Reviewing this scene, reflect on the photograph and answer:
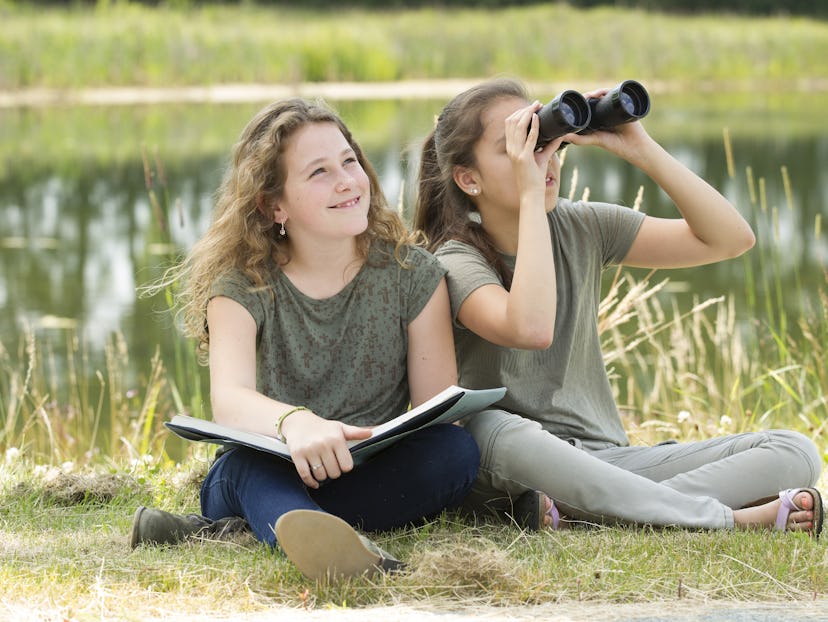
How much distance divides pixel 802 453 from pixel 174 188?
6.68 meters

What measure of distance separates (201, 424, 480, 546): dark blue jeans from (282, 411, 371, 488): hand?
127 millimetres

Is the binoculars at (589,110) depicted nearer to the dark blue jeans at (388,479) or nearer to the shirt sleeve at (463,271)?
the shirt sleeve at (463,271)

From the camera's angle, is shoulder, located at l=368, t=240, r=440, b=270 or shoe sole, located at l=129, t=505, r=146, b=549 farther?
shoulder, located at l=368, t=240, r=440, b=270

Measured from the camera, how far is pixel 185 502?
2.55 metres

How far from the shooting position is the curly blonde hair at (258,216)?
228cm

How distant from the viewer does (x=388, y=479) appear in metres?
2.13

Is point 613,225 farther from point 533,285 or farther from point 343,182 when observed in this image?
point 343,182

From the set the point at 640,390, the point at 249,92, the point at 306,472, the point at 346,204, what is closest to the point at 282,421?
the point at 306,472

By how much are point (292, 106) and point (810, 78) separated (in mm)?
15305

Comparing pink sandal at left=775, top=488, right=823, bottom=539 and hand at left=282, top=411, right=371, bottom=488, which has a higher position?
hand at left=282, top=411, right=371, bottom=488

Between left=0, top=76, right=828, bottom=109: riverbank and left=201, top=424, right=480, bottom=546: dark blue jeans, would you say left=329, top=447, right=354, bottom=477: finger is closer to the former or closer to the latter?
left=201, top=424, right=480, bottom=546: dark blue jeans

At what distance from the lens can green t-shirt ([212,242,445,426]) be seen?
227 centimetres

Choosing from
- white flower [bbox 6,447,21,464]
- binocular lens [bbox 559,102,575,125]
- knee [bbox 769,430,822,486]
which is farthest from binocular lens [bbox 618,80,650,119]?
white flower [bbox 6,447,21,464]

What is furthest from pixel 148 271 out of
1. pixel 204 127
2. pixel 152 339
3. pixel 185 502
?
pixel 204 127
